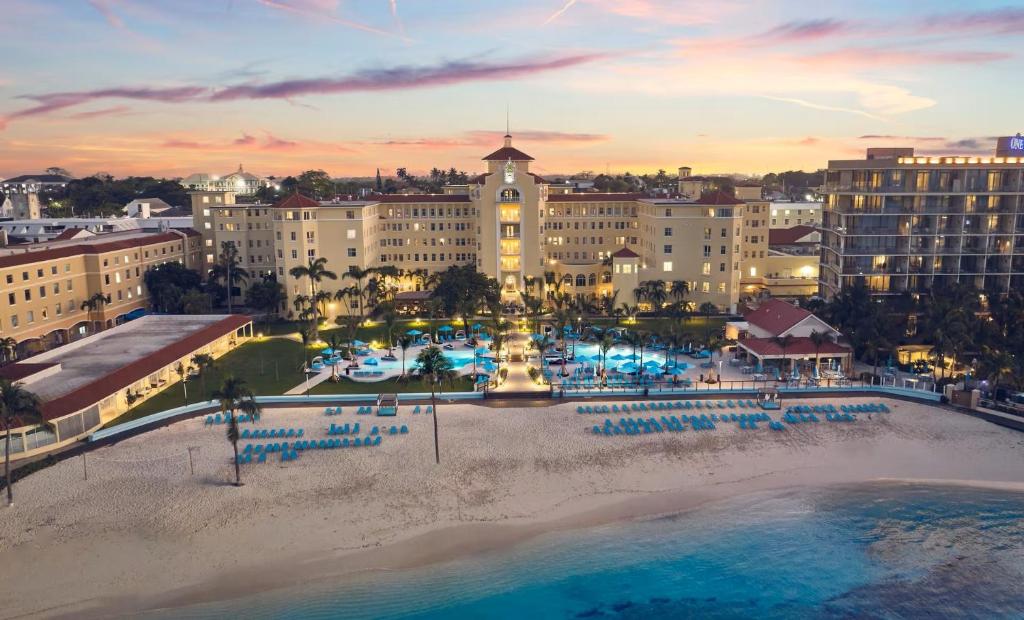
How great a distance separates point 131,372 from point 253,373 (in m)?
11.0

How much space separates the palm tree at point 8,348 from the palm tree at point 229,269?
89.6 ft

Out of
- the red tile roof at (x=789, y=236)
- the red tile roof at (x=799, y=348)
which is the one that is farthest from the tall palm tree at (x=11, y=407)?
the red tile roof at (x=789, y=236)

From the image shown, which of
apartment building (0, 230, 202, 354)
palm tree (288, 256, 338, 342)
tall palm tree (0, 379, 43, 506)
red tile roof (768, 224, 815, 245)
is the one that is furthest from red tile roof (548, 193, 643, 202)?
tall palm tree (0, 379, 43, 506)

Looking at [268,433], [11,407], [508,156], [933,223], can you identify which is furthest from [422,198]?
[11,407]

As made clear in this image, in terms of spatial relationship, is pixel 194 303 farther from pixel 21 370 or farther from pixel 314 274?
pixel 21 370

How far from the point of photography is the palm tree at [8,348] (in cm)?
5844

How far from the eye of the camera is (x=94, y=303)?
73.5 meters

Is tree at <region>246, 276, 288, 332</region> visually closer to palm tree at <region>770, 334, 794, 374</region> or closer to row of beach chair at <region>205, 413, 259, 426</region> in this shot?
row of beach chair at <region>205, 413, 259, 426</region>

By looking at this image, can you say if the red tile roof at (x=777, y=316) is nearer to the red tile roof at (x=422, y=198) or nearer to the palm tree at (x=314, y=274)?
the red tile roof at (x=422, y=198)

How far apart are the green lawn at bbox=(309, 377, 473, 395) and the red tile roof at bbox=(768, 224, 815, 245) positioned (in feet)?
230

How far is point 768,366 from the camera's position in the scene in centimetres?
6078

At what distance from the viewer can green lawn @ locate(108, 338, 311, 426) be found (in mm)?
51969

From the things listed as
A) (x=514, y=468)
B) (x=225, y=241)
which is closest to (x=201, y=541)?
(x=514, y=468)

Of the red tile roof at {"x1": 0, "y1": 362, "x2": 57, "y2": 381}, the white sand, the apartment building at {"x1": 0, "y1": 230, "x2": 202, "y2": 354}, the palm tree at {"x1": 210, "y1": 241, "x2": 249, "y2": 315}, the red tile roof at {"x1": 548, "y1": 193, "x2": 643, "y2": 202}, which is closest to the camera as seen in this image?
the white sand
